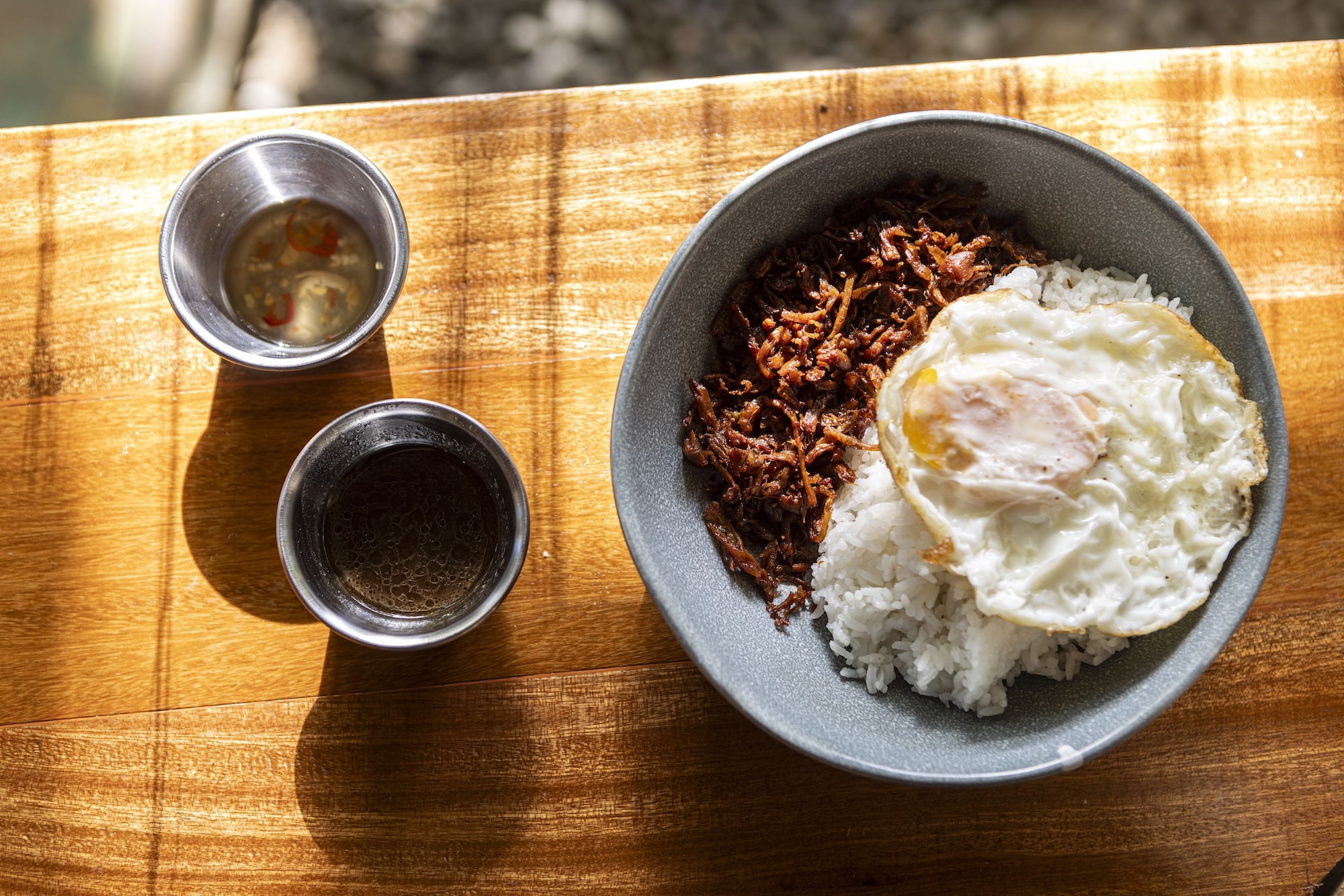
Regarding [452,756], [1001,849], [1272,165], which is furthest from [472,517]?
[1272,165]

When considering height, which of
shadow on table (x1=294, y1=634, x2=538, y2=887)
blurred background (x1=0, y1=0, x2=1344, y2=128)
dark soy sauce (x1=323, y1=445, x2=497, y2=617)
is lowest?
shadow on table (x1=294, y1=634, x2=538, y2=887)

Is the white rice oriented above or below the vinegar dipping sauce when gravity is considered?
below

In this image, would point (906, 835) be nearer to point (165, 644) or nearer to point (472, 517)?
point (472, 517)

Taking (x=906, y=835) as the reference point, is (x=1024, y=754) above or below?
above

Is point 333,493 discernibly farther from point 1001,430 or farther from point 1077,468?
point 1077,468

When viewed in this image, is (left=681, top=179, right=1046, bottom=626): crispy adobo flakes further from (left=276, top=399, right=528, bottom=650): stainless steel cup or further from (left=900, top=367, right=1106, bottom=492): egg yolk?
(left=276, top=399, right=528, bottom=650): stainless steel cup

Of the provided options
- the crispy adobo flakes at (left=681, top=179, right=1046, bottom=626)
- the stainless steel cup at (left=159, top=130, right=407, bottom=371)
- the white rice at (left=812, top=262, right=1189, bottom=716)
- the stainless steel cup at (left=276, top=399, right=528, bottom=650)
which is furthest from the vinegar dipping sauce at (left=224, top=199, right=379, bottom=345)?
the white rice at (left=812, top=262, right=1189, bottom=716)
